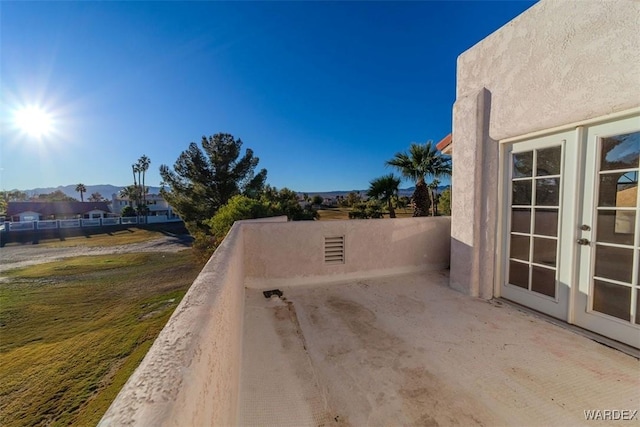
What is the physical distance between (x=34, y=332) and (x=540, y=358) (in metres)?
15.5

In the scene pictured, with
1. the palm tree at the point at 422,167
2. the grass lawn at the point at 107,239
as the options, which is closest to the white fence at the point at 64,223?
the grass lawn at the point at 107,239

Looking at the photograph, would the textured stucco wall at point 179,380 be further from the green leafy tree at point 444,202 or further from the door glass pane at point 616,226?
the green leafy tree at point 444,202

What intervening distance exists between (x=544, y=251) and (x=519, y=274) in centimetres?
54

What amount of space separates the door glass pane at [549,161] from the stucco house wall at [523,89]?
325mm

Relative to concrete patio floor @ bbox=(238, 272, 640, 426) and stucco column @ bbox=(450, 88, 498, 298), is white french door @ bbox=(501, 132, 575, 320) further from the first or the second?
concrete patio floor @ bbox=(238, 272, 640, 426)

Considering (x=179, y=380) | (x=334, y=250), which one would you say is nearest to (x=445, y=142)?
(x=334, y=250)

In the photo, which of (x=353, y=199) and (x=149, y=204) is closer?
(x=353, y=199)

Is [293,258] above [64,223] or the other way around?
above

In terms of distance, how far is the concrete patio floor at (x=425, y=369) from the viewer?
200cm

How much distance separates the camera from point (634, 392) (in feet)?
7.02

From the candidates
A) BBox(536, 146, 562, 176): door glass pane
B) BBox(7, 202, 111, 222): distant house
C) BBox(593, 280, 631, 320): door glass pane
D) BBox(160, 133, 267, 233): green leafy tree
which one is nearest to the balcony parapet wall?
BBox(536, 146, 562, 176): door glass pane

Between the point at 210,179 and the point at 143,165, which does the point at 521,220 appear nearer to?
the point at 210,179

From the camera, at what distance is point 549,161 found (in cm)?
338

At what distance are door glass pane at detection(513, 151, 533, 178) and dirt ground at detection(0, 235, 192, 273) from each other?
2672 centimetres
